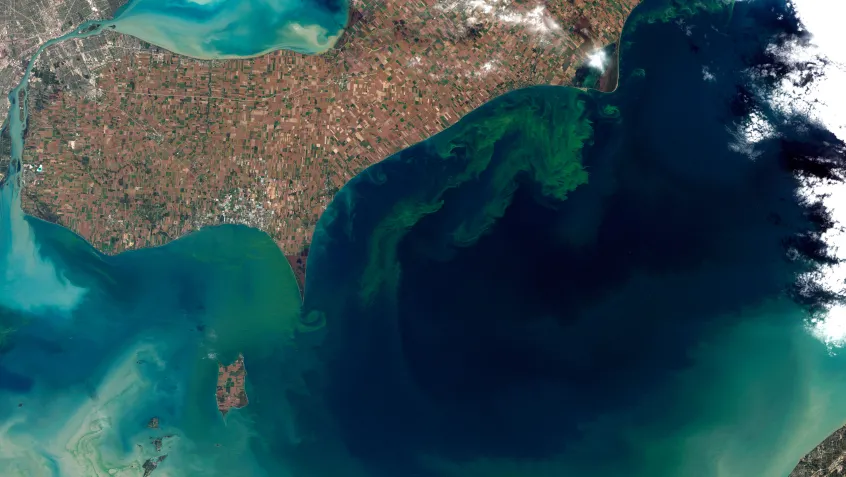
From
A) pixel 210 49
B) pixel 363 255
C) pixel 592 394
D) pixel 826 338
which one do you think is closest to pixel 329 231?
pixel 363 255

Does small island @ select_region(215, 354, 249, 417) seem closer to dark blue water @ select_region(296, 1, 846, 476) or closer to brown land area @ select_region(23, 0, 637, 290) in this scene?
dark blue water @ select_region(296, 1, 846, 476)

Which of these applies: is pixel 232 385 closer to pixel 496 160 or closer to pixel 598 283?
pixel 496 160

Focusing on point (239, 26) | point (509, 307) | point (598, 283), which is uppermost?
point (239, 26)

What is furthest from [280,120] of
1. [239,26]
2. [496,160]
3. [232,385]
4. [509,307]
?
[509,307]

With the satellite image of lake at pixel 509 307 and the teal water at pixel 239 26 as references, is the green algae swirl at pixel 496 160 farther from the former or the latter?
the teal water at pixel 239 26

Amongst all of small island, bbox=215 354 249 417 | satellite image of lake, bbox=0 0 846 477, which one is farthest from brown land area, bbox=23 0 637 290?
small island, bbox=215 354 249 417

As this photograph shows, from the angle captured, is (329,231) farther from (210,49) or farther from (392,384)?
(210,49)
